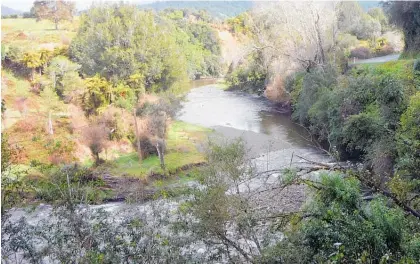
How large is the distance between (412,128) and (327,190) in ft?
16.9

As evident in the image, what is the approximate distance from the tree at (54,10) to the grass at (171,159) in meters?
22.4

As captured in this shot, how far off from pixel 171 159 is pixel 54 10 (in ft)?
93.4

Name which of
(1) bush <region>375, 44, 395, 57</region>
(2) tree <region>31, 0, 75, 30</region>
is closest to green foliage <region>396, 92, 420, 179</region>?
(1) bush <region>375, 44, 395, 57</region>

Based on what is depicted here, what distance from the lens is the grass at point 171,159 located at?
21406 mm

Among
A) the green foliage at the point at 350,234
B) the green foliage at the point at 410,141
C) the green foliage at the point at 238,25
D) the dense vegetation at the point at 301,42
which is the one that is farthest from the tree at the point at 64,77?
the green foliage at the point at 238,25

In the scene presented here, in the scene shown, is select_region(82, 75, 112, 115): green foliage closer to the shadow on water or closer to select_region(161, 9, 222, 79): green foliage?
the shadow on water

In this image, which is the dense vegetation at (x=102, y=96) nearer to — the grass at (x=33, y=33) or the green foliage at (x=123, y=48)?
the green foliage at (x=123, y=48)

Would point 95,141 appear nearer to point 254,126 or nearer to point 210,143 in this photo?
point 254,126

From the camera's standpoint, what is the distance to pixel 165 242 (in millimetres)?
8352

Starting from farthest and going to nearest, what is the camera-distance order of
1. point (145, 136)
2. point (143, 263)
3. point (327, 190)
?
point (145, 136)
point (327, 190)
point (143, 263)

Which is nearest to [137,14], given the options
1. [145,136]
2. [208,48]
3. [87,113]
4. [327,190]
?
[87,113]

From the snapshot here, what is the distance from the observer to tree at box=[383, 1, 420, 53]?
24.9 metres

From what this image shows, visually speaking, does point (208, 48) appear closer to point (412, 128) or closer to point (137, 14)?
point (137, 14)

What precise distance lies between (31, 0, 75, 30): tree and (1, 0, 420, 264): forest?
0.55ft
